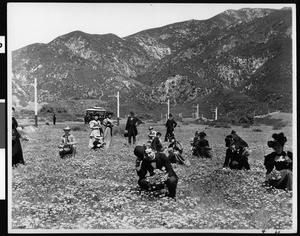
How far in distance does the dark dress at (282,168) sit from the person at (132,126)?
178 inches

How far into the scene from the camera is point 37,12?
45.1ft

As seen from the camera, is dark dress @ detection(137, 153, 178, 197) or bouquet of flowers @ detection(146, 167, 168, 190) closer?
dark dress @ detection(137, 153, 178, 197)

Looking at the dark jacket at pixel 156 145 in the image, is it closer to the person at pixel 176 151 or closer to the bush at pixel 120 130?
the person at pixel 176 151

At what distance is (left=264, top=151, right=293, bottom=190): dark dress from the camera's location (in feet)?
44.1

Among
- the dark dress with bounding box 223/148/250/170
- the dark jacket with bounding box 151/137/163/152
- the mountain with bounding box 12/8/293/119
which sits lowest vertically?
the dark dress with bounding box 223/148/250/170

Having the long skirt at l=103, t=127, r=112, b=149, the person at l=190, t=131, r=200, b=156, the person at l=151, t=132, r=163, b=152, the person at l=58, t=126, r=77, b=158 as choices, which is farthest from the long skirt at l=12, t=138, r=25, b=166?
the person at l=190, t=131, r=200, b=156

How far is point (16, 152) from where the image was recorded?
539 inches

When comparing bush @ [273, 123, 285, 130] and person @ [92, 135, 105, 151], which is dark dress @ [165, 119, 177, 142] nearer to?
person @ [92, 135, 105, 151]

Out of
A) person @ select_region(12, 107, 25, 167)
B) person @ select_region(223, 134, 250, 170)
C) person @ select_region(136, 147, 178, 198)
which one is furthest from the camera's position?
person @ select_region(223, 134, 250, 170)

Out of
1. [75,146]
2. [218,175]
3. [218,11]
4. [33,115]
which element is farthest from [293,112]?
[33,115]

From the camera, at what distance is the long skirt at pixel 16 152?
538 inches

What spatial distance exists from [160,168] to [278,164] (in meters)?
3.91

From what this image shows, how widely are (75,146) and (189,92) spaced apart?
176 inches

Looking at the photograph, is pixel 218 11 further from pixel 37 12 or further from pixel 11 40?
pixel 11 40
